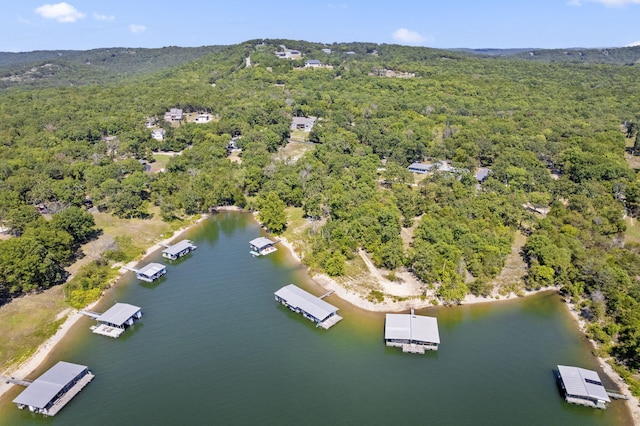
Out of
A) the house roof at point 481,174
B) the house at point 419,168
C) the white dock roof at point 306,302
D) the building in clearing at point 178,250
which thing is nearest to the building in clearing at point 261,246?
the building in clearing at point 178,250

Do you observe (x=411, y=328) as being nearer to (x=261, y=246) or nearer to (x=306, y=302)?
(x=306, y=302)

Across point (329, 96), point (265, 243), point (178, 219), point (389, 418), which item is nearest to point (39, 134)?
point (178, 219)

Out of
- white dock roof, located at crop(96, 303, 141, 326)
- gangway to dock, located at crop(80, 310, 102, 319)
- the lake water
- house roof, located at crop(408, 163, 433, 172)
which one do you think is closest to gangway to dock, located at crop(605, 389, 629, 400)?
the lake water

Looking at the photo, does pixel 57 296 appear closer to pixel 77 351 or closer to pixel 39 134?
pixel 77 351

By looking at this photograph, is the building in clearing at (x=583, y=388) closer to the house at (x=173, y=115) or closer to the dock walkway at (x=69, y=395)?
the dock walkway at (x=69, y=395)

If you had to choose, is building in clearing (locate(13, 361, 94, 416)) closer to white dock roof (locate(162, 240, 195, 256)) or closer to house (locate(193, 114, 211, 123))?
white dock roof (locate(162, 240, 195, 256))

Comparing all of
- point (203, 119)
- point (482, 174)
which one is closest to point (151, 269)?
point (482, 174)
